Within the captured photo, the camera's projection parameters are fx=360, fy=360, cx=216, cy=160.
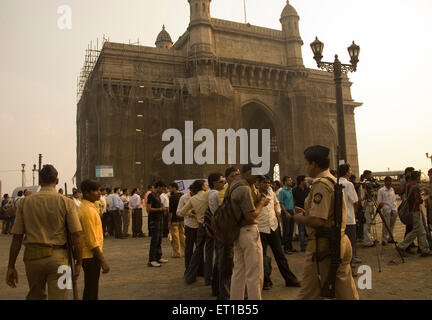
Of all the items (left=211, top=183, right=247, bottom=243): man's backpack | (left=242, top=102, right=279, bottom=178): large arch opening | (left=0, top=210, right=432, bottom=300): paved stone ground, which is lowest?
(left=0, top=210, right=432, bottom=300): paved stone ground

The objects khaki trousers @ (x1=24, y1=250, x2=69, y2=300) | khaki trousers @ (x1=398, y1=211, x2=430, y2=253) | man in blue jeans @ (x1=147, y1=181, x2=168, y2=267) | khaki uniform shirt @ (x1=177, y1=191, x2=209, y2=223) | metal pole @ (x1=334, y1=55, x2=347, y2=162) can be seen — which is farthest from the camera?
metal pole @ (x1=334, y1=55, x2=347, y2=162)

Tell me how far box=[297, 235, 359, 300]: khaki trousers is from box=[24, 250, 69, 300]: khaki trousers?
199 centimetres

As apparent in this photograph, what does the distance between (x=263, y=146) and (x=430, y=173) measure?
2698cm

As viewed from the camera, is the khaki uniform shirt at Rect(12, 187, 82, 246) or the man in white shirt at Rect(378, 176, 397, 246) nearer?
the khaki uniform shirt at Rect(12, 187, 82, 246)

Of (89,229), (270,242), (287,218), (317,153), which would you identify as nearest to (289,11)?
(287,218)

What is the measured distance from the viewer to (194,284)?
566 centimetres

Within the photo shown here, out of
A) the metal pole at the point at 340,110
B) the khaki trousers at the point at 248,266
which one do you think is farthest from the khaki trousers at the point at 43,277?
the metal pole at the point at 340,110

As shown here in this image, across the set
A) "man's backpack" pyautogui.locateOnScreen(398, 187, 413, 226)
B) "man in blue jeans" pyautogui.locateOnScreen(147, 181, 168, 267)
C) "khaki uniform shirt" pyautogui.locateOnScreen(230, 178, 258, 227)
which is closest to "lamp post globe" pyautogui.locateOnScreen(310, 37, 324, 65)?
"man's backpack" pyautogui.locateOnScreen(398, 187, 413, 226)

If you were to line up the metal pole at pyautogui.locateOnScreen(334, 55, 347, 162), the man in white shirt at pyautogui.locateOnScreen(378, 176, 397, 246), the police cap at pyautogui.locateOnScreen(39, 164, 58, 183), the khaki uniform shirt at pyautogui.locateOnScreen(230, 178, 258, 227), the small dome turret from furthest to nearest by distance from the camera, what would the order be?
the small dome turret < the metal pole at pyautogui.locateOnScreen(334, 55, 347, 162) < the man in white shirt at pyautogui.locateOnScreen(378, 176, 397, 246) < the khaki uniform shirt at pyautogui.locateOnScreen(230, 178, 258, 227) < the police cap at pyautogui.locateOnScreen(39, 164, 58, 183)

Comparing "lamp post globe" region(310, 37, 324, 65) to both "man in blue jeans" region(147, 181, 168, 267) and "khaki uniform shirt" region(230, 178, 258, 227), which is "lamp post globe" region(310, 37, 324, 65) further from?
"khaki uniform shirt" region(230, 178, 258, 227)

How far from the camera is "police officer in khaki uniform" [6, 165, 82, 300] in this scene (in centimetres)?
300

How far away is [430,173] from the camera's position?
23.8ft

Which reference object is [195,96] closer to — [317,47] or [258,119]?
[258,119]
